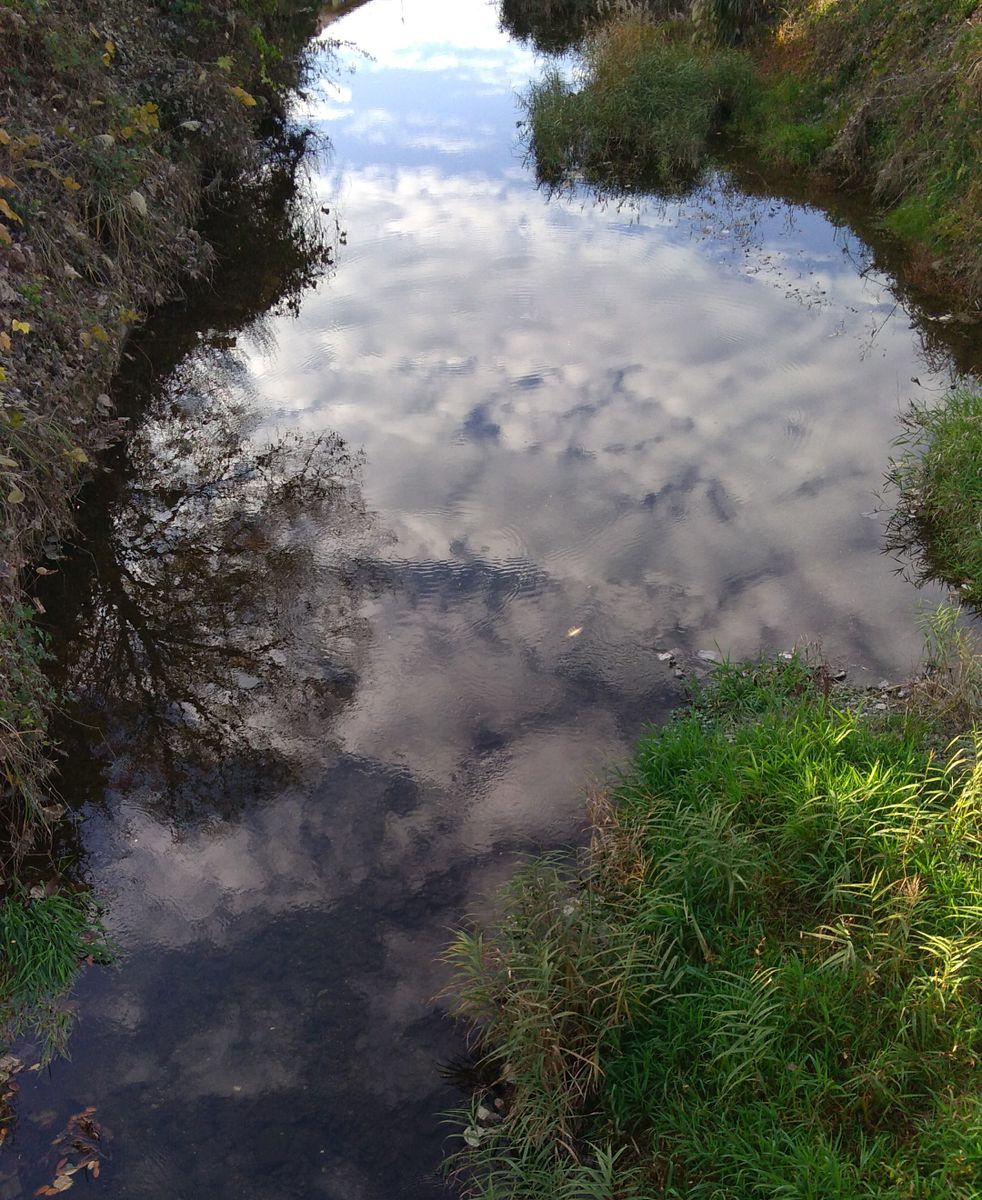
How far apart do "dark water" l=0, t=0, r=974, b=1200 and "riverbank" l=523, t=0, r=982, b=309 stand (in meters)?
1.12

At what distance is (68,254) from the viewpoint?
8.07 metres

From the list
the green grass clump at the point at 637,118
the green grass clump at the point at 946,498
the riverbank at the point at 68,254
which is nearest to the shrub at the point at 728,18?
the green grass clump at the point at 637,118

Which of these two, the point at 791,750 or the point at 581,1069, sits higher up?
the point at 791,750

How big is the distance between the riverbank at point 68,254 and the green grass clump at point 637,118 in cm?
420

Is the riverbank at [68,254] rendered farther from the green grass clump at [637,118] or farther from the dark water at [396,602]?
→ the green grass clump at [637,118]

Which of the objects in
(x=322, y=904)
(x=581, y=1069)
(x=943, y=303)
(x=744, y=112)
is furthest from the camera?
(x=744, y=112)

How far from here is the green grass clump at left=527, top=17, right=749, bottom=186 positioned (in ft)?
44.9

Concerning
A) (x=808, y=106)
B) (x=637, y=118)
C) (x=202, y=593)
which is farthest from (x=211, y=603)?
(x=808, y=106)

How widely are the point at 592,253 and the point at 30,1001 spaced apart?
33.1ft

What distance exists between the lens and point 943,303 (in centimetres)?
1001

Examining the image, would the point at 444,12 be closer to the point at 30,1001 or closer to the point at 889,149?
the point at 889,149

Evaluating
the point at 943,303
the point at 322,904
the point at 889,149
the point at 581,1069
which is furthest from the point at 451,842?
the point at 889,149

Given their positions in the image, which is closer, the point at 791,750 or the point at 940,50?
the point at 791,750

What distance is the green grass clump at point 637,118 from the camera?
44.9 feet
